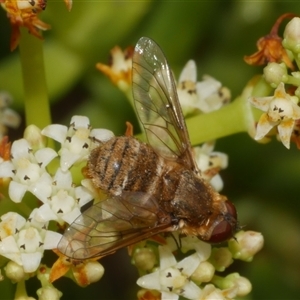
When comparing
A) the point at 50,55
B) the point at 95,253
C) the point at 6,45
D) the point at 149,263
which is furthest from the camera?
the point at 6,45

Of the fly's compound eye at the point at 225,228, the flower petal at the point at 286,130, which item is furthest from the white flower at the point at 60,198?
the flower petal at the point at 286,130

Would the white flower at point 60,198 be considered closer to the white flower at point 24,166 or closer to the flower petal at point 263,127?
the white flower at point 24,166

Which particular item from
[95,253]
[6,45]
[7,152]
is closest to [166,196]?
[95,253]

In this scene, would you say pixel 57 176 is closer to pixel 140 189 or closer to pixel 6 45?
pixel 140 189

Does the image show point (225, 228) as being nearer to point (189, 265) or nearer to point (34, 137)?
point (189, 265)

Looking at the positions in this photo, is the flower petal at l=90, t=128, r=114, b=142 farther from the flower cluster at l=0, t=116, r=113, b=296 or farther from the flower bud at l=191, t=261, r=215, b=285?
the flower bud at l=191, t=261, r=215, b=285

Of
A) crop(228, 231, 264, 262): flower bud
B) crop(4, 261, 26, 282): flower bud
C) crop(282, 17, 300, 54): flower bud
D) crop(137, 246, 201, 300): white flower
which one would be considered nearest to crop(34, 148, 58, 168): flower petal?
crop(4, 261, 26, 282): flower bud
